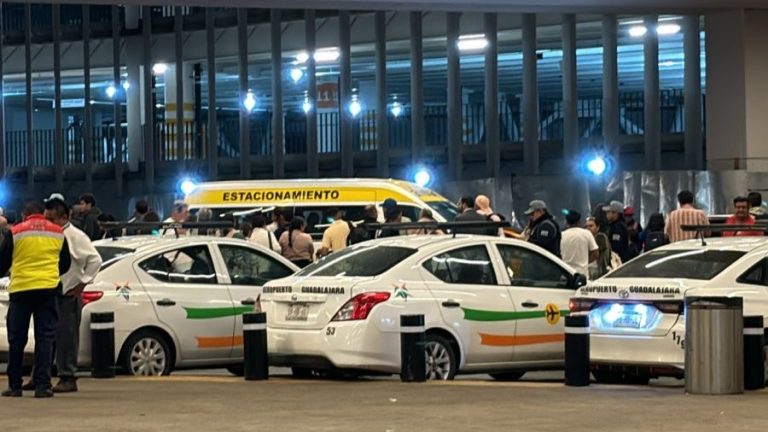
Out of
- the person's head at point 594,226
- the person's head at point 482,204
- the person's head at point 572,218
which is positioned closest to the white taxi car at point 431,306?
the person's head at point 572,218

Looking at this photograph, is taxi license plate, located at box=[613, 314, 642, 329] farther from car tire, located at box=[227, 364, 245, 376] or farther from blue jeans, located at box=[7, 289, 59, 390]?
blue jeans, located at box=[7, 289, 59, 390]

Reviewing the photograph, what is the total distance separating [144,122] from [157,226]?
70.4ft

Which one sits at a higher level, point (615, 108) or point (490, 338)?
point (615, 108)

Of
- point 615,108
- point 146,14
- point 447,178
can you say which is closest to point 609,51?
point 615,108

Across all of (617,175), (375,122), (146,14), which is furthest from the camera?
(146,14)

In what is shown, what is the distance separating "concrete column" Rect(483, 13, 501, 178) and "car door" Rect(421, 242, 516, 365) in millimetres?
18683

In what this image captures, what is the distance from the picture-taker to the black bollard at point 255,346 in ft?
52.7

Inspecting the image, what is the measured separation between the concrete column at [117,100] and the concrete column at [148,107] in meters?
0.64

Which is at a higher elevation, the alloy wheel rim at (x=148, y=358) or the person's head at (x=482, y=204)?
the person's head at (x=482, y=204)

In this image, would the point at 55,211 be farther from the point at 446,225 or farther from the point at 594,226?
the point at 594,226

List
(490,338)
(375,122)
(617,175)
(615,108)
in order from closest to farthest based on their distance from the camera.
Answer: (490,338) → (617,175) → (615,108) → (375,122)

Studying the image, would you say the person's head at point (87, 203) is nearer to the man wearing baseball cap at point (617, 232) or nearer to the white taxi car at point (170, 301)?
the white taxi car at point (170, 301)

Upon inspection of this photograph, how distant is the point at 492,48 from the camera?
35062mm

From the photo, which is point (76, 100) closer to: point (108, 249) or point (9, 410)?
point (108, 249)
